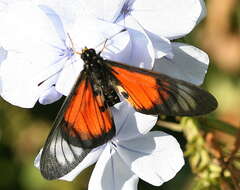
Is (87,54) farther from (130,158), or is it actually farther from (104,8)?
(130,158)

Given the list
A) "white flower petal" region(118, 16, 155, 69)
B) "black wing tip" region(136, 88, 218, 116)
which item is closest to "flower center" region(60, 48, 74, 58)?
"white flower petal" region(118, 16, 155, 69)

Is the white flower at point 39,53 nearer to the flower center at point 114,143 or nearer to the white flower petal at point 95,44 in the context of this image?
the white flower petal at point 95,44

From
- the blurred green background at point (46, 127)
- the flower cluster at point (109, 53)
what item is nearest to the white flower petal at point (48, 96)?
the flower cluster at point (109, 53)

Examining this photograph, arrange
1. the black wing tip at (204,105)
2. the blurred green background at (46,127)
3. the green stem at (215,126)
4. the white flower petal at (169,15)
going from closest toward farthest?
the black wing tip at (204,105) → the white flower petal at (169,15) → the green stem at (215,126) → the blurred green background at (46,127)

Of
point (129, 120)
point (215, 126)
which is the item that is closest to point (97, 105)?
point (129, 120)

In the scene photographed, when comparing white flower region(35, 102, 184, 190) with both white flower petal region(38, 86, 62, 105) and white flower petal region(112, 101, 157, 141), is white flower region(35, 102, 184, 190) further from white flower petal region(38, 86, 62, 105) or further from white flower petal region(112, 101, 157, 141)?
white flower petal region(38, 86, 62, 105)
